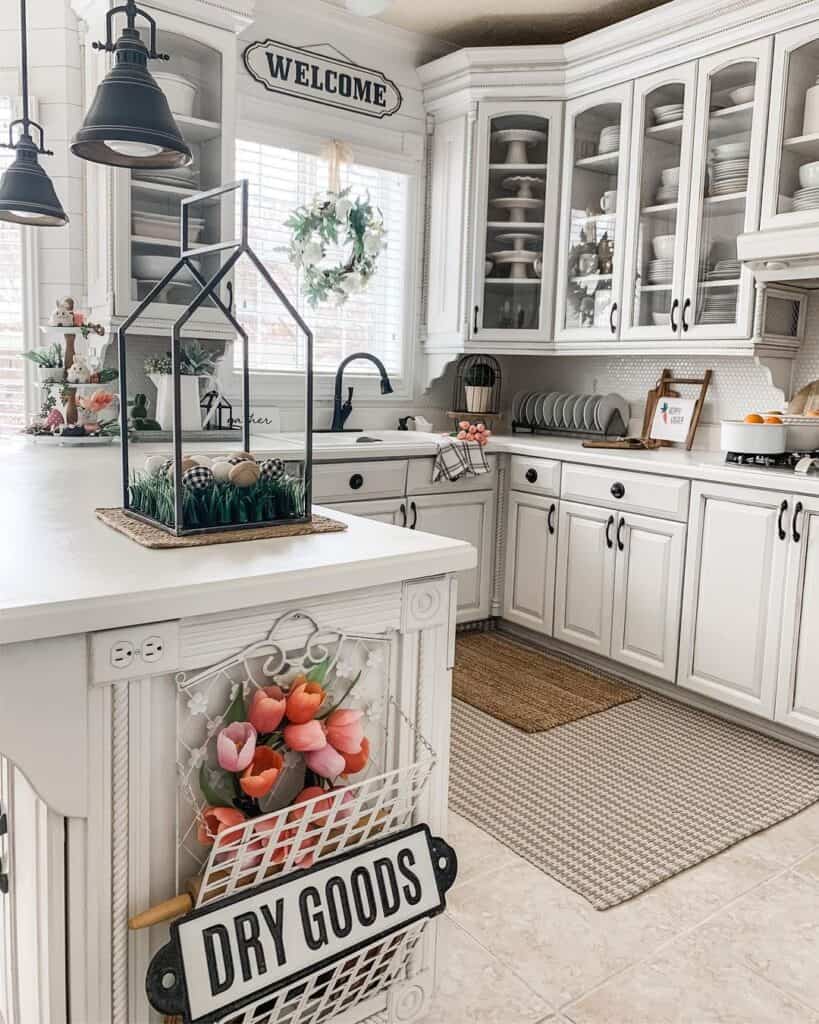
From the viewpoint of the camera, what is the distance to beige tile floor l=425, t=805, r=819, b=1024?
1.75 m

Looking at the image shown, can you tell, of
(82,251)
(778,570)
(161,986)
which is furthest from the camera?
(82,251)

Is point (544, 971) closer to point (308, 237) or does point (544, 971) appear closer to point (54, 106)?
point (308, 237)

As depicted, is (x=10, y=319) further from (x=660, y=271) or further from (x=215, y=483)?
(x=660, y=271)

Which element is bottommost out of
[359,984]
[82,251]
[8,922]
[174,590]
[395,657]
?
[359,984]

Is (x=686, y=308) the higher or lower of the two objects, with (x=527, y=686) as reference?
higher

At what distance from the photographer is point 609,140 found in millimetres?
3871

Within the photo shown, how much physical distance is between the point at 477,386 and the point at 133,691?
340 centimetres

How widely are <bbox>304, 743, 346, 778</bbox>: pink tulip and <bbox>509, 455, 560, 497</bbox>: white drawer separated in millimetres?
2576

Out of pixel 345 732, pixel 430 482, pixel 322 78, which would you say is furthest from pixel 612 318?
pixel 345 732

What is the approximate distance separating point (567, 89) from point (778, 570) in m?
2.43

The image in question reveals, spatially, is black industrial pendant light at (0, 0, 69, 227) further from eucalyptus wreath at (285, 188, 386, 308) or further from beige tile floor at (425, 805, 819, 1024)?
beige tile floor at (425, 805, 819, 1024)

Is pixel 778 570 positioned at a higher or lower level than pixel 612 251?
lower

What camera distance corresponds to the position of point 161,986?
1.19 metres

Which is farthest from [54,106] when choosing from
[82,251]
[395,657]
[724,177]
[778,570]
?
[778,570]
